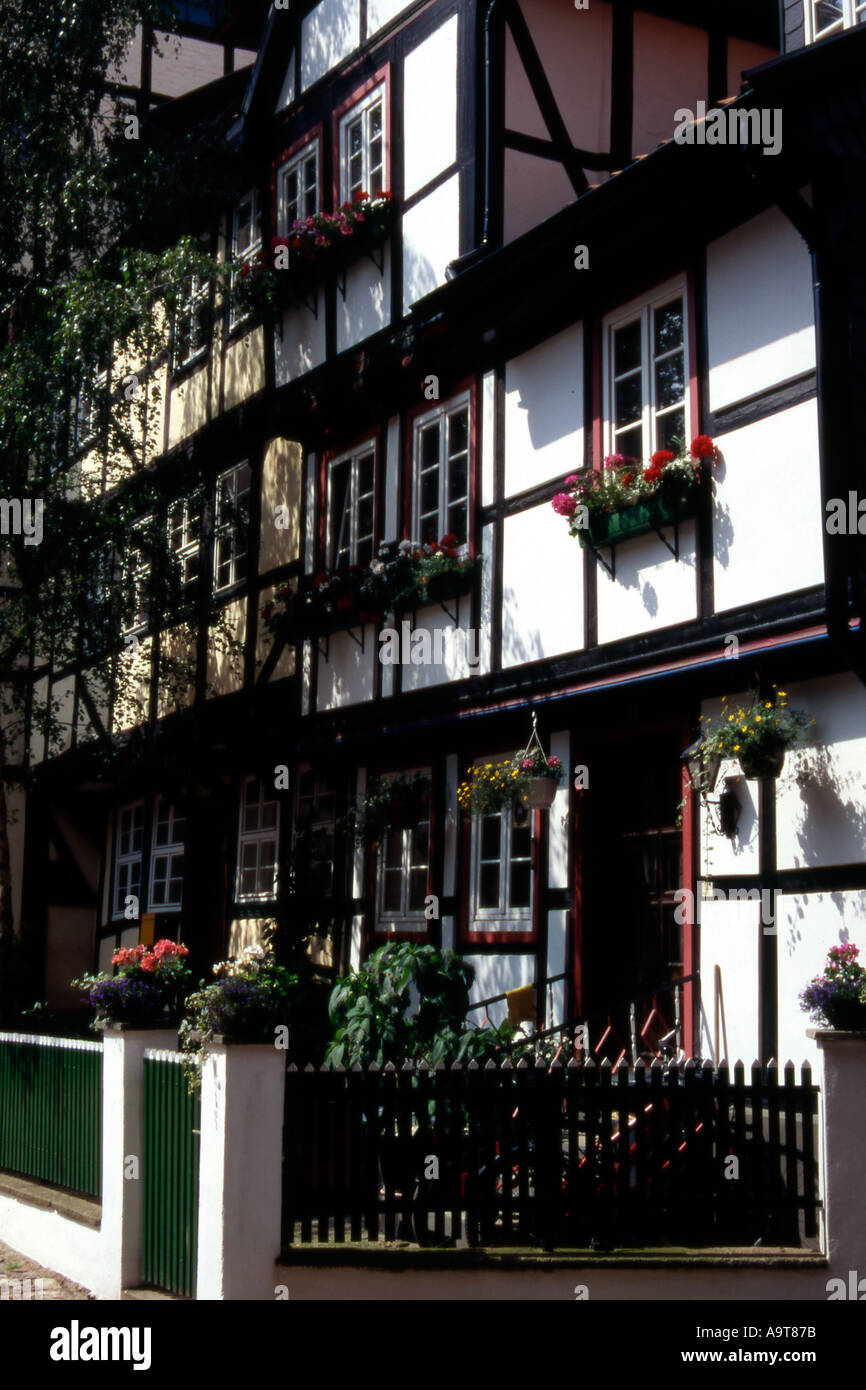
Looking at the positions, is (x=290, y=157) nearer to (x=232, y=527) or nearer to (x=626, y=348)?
(x=232, y=527)

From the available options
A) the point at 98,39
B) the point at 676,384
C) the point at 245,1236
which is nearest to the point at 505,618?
the point at 676,384

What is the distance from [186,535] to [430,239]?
568 centimetres

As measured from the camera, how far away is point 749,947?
29.1ft

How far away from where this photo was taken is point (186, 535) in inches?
679

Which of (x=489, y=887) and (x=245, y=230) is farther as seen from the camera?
(x=245, y=230)

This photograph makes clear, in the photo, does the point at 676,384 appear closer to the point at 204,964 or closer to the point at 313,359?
the point at 313,359

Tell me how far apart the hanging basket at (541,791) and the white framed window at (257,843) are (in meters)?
4.75

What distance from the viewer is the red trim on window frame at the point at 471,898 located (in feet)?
35.7

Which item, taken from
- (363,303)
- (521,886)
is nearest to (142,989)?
(521,886)

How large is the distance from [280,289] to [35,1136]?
7.89 meters

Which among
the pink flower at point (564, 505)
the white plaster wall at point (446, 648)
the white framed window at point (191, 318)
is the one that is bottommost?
the white plaster wall at point (446, 648)

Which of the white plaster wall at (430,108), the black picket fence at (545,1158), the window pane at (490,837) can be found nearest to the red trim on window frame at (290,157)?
the white plaster wall at (430,108)

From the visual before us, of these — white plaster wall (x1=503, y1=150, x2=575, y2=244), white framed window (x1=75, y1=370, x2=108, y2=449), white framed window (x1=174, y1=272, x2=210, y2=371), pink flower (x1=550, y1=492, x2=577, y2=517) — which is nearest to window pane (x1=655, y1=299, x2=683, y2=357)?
A: pink flower (x1=550, y1=492, x2=577, y2=517)

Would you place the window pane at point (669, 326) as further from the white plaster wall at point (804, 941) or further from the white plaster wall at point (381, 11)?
the white plaster wall at point (381, 11)
